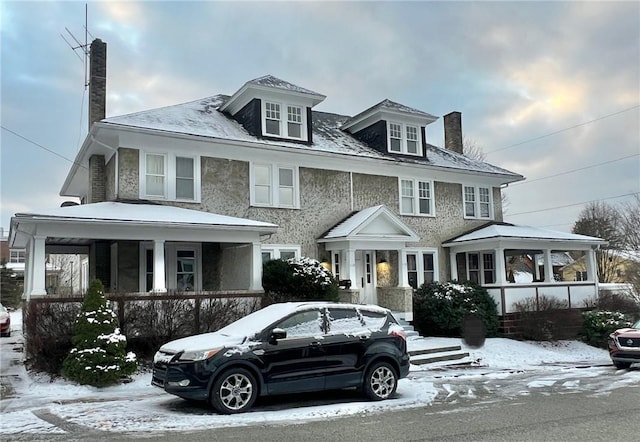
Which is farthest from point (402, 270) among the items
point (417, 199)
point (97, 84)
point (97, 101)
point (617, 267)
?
point (617, 267)

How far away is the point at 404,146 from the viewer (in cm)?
2283

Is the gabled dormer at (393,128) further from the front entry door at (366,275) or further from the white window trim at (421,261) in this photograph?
the front entry door at (366,275)

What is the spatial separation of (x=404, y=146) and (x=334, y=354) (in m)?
14.5

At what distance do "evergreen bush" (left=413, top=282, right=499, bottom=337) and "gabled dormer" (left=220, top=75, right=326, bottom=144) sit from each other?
683 centimetres

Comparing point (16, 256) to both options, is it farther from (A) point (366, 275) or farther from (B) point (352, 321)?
(B) point (352, 321)

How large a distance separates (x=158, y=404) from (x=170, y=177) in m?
9.11

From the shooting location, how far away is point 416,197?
2244cm

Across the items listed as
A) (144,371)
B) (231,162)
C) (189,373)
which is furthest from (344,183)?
(189,373)

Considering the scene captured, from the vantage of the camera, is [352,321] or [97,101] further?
[97,101]

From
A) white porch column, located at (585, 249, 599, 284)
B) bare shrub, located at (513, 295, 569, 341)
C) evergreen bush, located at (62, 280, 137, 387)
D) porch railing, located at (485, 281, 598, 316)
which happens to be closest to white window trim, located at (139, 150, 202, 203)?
evergreen bush, located at (62, 280, 137, 387)

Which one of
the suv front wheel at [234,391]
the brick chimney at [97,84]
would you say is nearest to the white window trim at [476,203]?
the brick chimney at [97,84]

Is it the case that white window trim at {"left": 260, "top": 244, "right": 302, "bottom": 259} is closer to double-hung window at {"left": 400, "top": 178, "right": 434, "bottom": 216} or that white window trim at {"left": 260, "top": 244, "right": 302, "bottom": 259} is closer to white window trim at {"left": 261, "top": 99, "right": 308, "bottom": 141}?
white window trim at {"left": 261, "top": 99, "right": 308, "bottom": 141}

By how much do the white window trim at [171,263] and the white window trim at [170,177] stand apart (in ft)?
4.80

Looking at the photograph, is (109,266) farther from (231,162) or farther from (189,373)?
(189,373)
